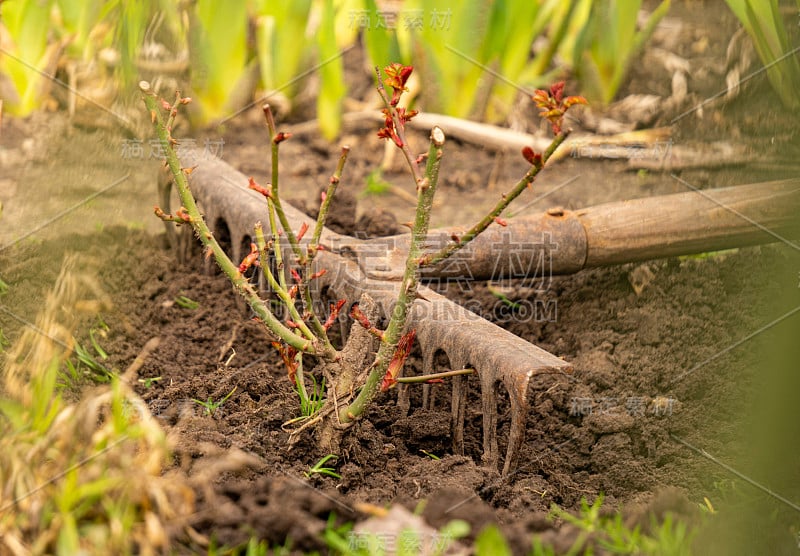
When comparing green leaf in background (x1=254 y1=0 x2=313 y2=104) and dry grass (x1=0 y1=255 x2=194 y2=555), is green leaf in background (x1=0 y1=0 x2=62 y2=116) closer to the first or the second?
green leaf in background (x1=254 y1=0 x2=313 y2=104)

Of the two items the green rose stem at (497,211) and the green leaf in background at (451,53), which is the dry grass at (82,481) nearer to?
the green rose stem at (497,211)

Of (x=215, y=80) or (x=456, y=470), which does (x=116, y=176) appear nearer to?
(x=215, y=80)

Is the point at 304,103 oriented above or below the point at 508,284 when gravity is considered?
above

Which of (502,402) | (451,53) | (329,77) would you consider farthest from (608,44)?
(502,402)

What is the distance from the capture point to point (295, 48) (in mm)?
4195

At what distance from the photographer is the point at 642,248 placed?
9.25 feet

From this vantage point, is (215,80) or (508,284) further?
(215,80)

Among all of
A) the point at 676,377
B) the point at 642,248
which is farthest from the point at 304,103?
the point at 676,377

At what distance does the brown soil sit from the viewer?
1593 mm

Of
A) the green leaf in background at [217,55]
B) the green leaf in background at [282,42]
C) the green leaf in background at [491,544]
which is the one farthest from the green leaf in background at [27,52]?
the green leaf in background at [491,544]

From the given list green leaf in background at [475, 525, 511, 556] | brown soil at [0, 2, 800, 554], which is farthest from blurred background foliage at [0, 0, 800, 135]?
green leaf in background at [475, 525, 511, 556]

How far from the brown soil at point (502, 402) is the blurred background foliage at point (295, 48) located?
45 centimetres

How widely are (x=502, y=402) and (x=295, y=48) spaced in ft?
7.89

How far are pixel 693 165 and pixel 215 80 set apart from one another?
214cm
